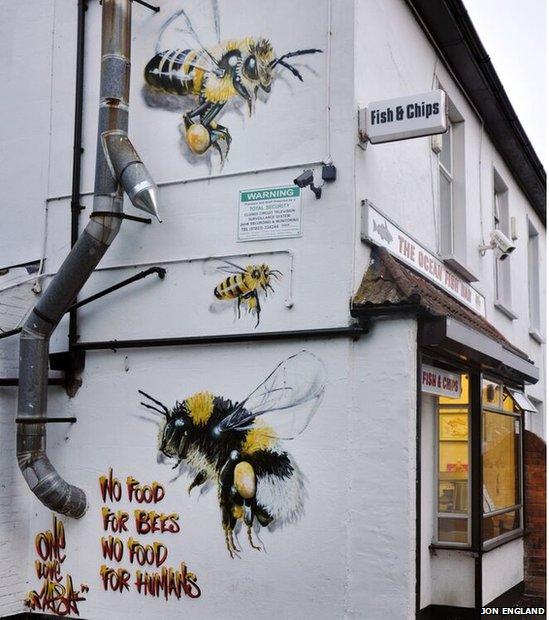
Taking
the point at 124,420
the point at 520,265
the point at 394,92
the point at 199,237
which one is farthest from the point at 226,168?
the point at 520,265

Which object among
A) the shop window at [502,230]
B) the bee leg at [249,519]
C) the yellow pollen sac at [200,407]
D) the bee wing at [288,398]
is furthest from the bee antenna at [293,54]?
the shop window at [502,230]

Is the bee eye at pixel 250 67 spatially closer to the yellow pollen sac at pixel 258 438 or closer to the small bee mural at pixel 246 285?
the small bee mural at pixel 246 285

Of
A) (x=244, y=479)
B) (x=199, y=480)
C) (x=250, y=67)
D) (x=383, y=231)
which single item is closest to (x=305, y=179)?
(x=383, y=231)

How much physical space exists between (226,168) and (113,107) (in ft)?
4.01

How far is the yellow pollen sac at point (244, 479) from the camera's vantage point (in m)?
7.87

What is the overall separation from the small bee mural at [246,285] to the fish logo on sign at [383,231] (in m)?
1.01

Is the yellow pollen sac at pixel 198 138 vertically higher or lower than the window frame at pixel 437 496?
higher

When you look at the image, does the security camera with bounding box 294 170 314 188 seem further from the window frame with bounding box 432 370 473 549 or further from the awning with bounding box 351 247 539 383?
the window frame with bounding box 432 370 473 549

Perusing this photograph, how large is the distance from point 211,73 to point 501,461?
6066mm

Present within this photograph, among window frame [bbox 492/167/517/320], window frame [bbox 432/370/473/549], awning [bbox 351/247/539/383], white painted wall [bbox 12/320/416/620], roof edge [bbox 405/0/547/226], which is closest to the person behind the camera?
white painted wall [bbox 12/320/416/620]

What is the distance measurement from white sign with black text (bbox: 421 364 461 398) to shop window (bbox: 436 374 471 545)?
0.95 ft

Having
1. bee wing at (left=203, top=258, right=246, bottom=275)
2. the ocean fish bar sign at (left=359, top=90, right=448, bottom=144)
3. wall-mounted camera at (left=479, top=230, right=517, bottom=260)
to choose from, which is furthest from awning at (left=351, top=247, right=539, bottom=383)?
wall-mounted camera at (left=479, top=230, right=517, bottom=260)

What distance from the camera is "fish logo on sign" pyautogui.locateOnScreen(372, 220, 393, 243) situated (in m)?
8.20

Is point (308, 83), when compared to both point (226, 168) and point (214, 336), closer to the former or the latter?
point (226, 168)
